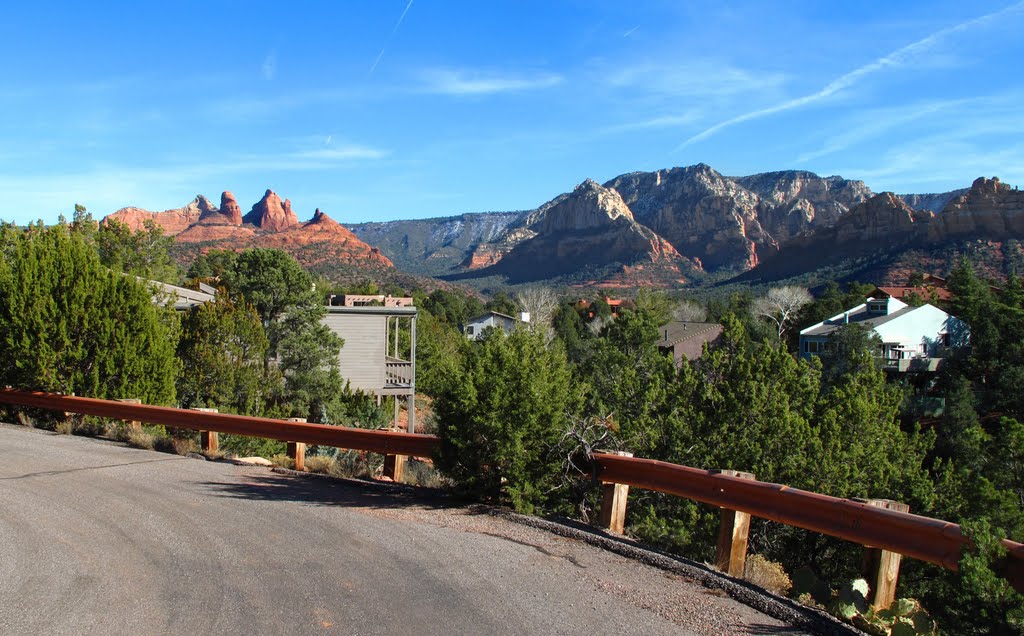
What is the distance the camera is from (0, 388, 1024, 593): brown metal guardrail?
4383 mm

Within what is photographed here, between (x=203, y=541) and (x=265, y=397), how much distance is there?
67.5ft

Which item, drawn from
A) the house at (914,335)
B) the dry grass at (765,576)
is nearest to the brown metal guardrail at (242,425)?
the dry grass at (765,576)

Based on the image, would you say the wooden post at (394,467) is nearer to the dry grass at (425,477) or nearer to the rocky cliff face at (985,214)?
the dry grass at (425,477)

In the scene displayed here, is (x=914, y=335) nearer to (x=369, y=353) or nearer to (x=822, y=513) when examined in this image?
(x=369, y=353)

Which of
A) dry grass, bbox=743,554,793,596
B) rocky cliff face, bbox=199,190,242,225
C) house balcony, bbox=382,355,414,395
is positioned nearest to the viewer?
dry grass, bbox=743,554,793,596

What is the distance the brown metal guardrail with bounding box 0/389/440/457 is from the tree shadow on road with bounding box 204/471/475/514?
42 cm

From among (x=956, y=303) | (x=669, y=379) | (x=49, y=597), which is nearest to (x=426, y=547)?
(x=49, y=597)

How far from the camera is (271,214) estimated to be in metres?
179

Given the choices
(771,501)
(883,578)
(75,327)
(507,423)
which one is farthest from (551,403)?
(75,327)

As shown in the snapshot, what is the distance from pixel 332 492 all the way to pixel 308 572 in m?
2.83

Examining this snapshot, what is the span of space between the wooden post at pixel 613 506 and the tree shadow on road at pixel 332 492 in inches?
49.2

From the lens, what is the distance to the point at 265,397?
25859mm

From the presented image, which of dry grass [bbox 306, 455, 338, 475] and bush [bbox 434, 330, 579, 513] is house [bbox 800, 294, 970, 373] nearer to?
dry grass [bbox 306, 455, 338, 475]

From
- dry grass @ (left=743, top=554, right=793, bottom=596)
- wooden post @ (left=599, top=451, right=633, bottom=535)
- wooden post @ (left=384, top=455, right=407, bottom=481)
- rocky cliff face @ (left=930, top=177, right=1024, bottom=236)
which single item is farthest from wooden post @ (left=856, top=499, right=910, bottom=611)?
rocky cliff face @ (left=930, top=177, right=1024, bottom=236)
